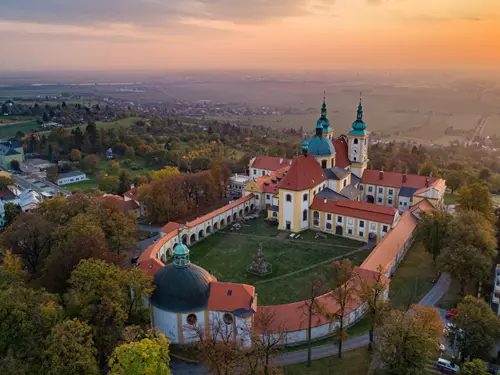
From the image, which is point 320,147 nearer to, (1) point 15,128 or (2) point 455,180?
(2) point 455,180

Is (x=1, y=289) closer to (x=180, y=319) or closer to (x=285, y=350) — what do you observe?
(x=180, y=319)

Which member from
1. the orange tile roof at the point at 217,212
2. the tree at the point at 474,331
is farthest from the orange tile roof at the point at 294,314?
the orange tile roof at the point at 217,212

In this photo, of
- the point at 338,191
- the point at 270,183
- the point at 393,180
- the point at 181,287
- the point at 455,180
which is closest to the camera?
the point at 181,287

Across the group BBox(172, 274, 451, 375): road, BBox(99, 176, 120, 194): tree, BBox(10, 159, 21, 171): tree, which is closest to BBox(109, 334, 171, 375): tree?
BBox(172, 274, 451, 375): road

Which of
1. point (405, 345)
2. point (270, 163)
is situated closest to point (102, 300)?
point (405, 345)

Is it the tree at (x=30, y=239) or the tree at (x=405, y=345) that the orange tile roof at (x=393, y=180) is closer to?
the tree at (x=405, y=345)
